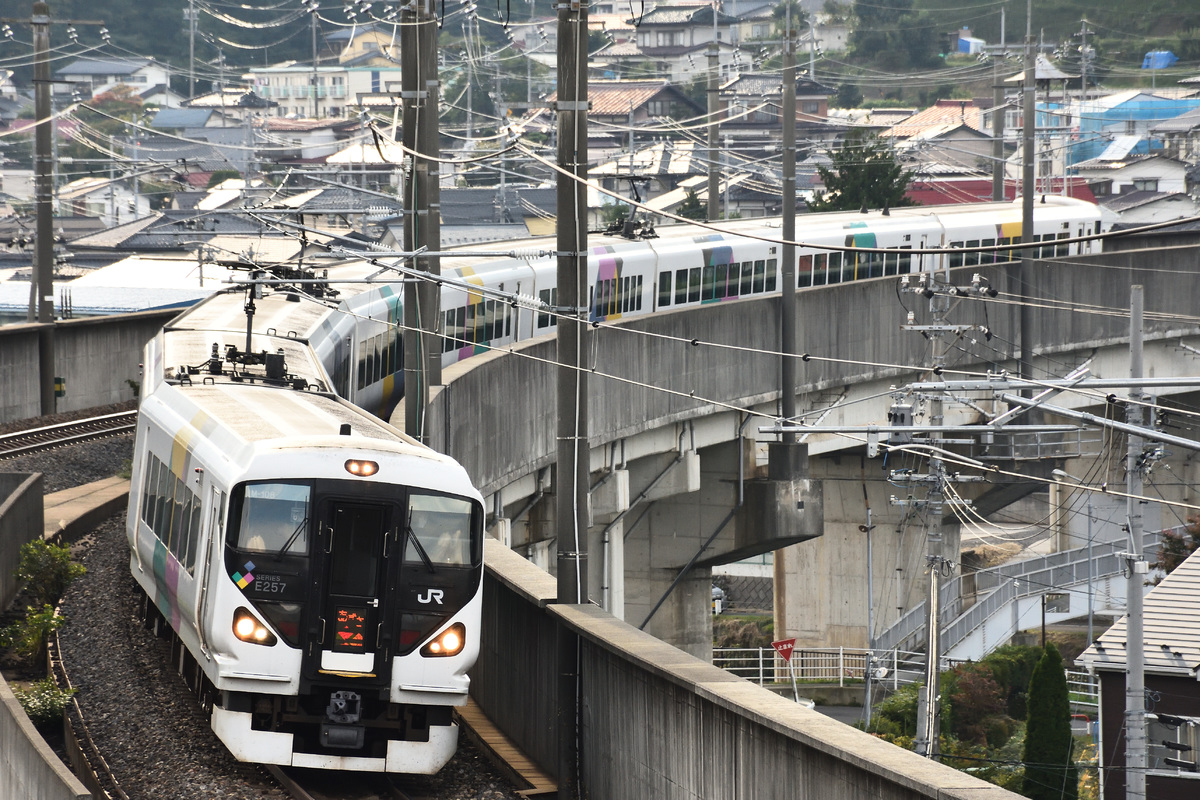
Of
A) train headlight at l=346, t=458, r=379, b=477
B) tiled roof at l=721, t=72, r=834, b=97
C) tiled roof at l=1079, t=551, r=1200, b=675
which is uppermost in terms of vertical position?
tiled roof at l=721, t=72, r=834, b=97

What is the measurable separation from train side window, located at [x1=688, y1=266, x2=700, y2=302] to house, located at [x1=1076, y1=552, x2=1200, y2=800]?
11.4 meters

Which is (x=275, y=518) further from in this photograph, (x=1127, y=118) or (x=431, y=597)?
(x=1127, y=118)

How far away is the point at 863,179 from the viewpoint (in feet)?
223

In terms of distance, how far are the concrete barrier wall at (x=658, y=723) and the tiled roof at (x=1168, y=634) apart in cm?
1314

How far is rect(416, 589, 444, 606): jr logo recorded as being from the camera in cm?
1194

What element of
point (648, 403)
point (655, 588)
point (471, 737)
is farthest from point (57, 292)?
point (471, 737)

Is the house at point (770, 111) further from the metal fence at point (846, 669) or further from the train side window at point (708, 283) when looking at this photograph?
the train side window at point (708, 283)

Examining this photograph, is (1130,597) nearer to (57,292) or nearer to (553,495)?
(553,495)

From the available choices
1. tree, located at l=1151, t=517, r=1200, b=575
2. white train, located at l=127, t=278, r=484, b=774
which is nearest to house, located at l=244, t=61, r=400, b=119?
tree, located at l=1151, t=517, r=1200, b=575

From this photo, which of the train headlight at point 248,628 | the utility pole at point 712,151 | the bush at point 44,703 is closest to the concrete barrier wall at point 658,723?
the train headlight at point 248,628

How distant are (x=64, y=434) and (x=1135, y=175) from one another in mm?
62663

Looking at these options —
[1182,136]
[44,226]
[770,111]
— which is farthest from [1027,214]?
[770,111]

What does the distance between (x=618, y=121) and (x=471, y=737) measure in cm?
8083

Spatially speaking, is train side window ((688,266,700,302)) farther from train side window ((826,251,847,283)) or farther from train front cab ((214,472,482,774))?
train front cab ((214,472,482,774))
